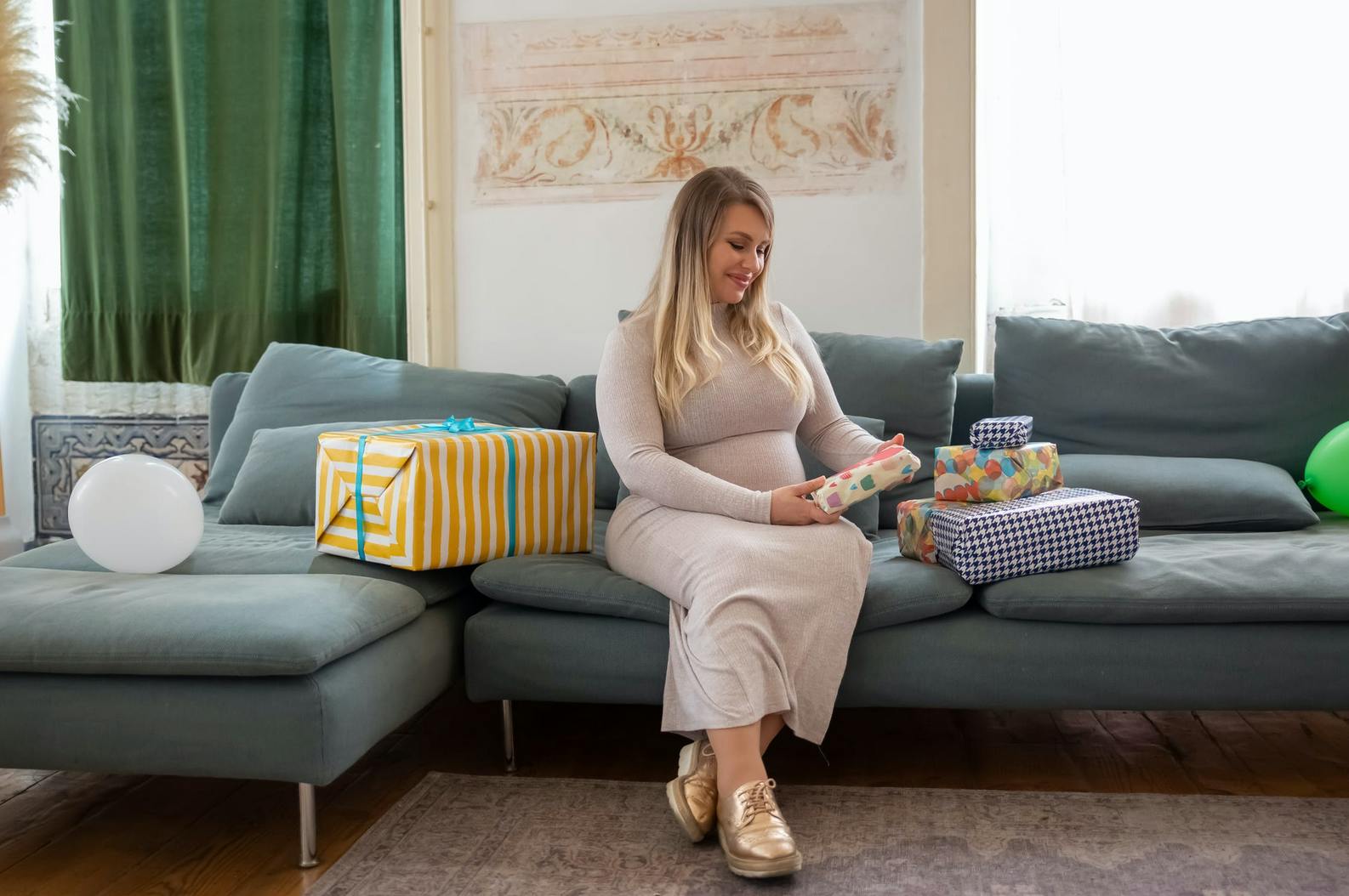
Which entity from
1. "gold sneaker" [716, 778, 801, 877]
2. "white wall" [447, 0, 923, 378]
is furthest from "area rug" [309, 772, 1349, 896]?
"white wall" [447, 0, 923, 378]

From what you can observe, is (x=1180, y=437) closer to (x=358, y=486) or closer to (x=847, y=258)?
(x=847, y=258)

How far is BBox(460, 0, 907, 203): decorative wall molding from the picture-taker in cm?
318

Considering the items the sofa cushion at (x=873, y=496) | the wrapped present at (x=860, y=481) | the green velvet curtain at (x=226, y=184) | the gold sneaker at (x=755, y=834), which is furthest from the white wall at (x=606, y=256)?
the gold sneaker at (x=755, y=834)

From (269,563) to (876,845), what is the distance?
118 centimetres

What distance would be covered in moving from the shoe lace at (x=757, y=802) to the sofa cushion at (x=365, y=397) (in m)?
1.27

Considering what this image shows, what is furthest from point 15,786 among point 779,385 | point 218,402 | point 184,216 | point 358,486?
point 184,216

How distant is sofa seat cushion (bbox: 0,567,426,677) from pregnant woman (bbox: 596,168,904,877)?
0.49 metres

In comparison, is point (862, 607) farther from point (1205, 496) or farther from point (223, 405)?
point (223, 405)

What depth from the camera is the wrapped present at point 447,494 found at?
2.01m

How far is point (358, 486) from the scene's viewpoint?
207 centimetres

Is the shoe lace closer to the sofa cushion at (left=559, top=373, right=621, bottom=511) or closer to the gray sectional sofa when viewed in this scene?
the gray sectional sofa

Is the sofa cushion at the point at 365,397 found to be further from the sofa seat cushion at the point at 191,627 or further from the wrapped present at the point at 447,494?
the sofa seat cushion at the point at 191,627

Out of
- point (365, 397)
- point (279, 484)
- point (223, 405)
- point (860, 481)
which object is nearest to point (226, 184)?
point (223, 405)

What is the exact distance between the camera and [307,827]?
1.70 metres
